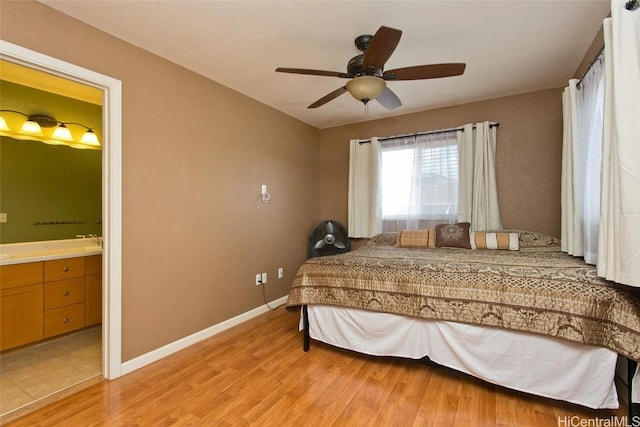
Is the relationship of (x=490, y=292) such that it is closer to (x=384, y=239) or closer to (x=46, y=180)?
(x=384, y=239)

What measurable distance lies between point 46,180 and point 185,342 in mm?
2108

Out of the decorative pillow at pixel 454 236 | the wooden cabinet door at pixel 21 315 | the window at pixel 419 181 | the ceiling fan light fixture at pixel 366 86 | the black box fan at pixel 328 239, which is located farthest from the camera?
the black box fan at pixel 328 239

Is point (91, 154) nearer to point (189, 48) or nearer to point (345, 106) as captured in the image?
point (189, 48)

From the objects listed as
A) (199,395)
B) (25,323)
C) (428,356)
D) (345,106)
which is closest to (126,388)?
(199,395)

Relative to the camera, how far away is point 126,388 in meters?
1.88

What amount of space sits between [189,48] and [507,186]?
10.9 ft

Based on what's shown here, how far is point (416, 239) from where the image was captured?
126 inches

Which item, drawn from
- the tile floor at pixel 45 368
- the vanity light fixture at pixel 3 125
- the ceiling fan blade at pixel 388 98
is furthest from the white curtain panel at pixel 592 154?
the vanity light fixture at pixel 3 125

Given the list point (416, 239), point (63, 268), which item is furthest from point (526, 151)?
point (63, 268)

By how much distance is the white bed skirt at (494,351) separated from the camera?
5.04 ft

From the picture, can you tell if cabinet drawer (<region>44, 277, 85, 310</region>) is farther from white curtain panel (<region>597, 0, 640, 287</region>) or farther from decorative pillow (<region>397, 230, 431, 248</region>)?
white curtain panel (<region>597, 0, 640, 287</region>)

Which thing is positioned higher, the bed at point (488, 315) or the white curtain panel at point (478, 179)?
the white curtain panel at point (478, 179)

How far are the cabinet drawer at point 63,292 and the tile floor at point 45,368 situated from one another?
346 millimetres

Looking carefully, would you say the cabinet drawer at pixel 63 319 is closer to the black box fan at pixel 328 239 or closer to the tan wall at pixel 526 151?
the black box fan at pixel 328 239
